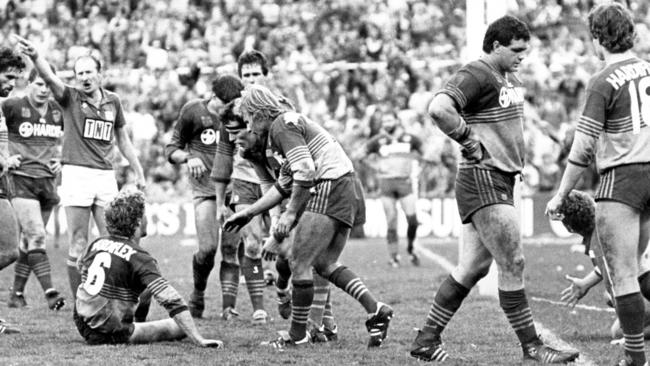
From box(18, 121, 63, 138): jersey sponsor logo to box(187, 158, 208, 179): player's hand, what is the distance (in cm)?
220

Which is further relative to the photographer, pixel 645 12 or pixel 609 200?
pixel 645 12

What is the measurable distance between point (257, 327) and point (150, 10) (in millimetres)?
20674

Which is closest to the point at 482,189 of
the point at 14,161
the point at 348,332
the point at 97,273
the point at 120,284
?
the point at 348,332

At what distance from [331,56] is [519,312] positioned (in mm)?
18880

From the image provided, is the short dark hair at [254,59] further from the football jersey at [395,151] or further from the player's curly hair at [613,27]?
the football jersey at [395,151]

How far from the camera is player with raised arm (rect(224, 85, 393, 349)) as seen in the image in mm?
8039

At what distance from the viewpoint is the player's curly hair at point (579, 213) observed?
8383 mm

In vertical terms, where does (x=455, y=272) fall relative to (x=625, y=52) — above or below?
below

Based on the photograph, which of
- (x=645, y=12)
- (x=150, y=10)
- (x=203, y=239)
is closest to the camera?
(x=203, y=239)

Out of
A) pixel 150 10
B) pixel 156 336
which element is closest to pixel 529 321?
pixel 156 336

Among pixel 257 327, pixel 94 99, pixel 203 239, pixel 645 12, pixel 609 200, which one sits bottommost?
pixel 257 327

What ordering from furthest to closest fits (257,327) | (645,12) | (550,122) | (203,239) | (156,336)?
(645,12)
(550,122)
(203,239)
(257,327)
(156,336)

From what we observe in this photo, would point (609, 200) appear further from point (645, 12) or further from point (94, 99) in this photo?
point (645, 12)

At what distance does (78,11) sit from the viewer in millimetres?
29844
